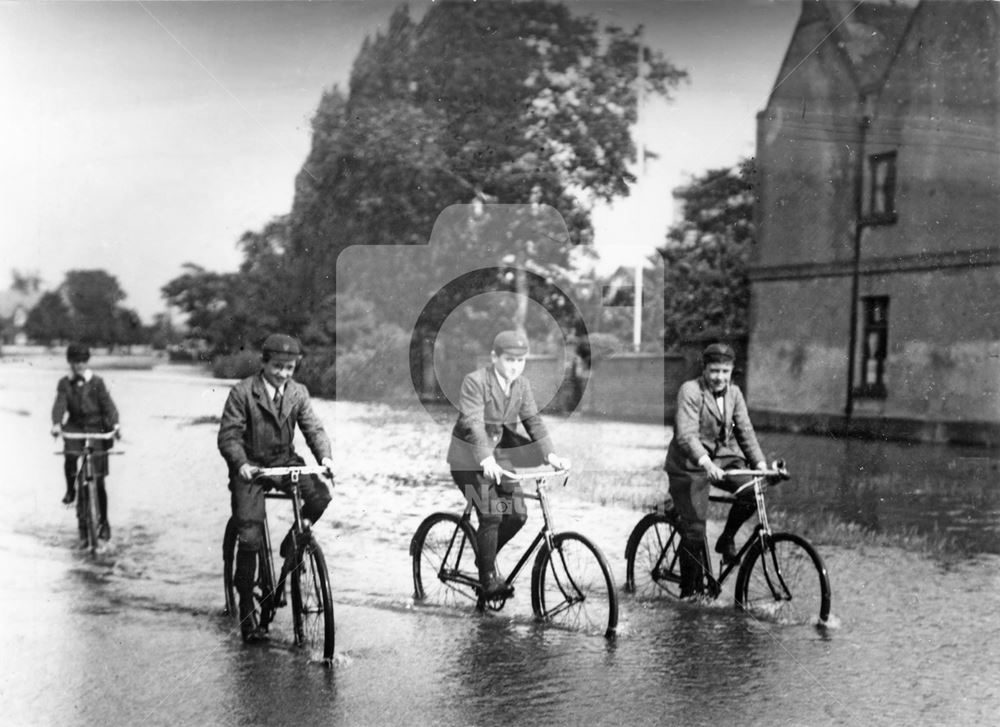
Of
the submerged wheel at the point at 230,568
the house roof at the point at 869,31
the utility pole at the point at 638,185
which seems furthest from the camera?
the house roof at the point at 869,31

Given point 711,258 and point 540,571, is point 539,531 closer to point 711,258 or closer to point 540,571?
point 540,571

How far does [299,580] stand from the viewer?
3789 mm

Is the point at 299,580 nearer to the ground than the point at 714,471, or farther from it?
nearer to the ground

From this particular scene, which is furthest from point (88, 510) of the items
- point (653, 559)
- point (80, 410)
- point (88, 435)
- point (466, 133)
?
point (653, 559)

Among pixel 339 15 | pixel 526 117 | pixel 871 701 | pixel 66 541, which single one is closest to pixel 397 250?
pixel 526 117

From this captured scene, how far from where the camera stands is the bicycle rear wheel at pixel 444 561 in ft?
13.6

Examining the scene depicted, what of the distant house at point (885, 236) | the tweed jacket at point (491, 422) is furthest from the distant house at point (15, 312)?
the distant house at point (885, 236)

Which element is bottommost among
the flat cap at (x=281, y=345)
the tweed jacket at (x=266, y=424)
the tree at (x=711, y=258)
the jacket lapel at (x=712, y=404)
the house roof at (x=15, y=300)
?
the tweed jacket at (x=266, y=424)

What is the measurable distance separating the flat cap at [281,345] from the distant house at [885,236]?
7.66 ft

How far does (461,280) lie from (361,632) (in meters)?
1.67

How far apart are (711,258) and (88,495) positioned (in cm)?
328

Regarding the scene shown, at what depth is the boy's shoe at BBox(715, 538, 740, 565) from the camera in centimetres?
431

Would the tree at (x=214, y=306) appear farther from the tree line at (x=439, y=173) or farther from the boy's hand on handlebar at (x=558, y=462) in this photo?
the boy's hand on handlebar at (x=558, y=462)

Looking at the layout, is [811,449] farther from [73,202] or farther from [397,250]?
[73,202]
